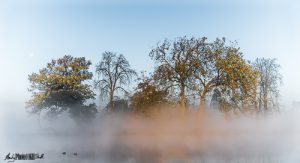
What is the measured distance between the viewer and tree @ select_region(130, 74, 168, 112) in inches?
378

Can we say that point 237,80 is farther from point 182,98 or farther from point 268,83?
point 182,98

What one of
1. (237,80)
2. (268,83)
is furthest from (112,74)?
(268,83)

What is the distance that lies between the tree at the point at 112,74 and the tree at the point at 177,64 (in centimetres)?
88

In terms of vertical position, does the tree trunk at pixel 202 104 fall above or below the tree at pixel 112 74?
below

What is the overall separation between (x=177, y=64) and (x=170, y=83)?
22.0 inches

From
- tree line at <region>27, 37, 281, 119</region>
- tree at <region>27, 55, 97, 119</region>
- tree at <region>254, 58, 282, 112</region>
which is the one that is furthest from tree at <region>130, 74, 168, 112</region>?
tree at <region>254, 58, 282, 112</region>

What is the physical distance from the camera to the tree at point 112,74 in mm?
9516

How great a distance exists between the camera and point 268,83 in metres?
10.5

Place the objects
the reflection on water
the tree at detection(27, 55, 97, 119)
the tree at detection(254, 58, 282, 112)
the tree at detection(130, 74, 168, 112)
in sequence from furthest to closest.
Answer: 1. the tree at detection(254, 58, 282, 112)
2. the tree at detection(130, 74, 168, 112)
3. the tree at detection(27, 55, 97, 119)
4. the reflection on water

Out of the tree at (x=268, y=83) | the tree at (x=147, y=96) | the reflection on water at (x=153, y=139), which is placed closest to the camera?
the reflection on water at (x=153, y=139)

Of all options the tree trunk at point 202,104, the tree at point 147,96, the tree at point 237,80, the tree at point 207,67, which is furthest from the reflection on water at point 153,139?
the tree at point 207,67

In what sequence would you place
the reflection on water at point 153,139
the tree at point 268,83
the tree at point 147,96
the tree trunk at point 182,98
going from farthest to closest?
1. the tree at point 268,83
2. the tree trunk at point 182,98
3. the tree at point 147,96
4. the reflection on water at point 153,139

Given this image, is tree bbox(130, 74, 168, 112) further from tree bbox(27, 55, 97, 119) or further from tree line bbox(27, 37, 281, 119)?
tree bbox(27, 55, 97, 119)

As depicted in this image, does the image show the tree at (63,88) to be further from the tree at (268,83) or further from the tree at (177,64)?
the tree at (268,83)
